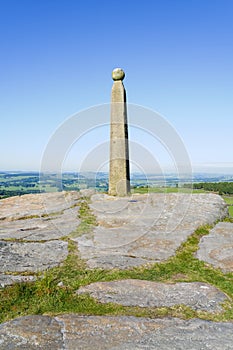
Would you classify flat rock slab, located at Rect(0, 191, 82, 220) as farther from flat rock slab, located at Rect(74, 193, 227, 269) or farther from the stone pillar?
the stone pillar

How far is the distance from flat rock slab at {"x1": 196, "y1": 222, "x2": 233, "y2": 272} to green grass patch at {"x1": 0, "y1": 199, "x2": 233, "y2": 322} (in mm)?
171

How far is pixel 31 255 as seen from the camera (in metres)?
5.65

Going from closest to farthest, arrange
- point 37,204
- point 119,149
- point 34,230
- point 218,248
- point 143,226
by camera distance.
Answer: point 218,248, point 34,230, point 143,226, point 37,204, point 119,149

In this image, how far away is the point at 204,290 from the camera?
4.37 meters

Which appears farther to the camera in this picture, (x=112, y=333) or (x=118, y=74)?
(x=118, y=74)

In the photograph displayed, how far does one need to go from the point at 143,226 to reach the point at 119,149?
5584 millimetres

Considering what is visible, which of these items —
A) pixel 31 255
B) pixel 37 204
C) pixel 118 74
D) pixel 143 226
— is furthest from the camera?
pixel 118 74

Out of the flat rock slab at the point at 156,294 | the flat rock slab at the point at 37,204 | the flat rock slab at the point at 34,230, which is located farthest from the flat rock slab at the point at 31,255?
the flat rock slab at the point at 37,204

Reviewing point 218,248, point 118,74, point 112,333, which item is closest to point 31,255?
point 112,333

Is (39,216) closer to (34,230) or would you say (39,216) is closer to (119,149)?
(34,230)

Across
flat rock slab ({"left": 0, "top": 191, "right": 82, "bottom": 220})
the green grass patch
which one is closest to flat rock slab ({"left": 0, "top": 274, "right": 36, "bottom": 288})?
the green grass patch

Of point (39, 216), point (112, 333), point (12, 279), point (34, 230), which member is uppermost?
point (39, 216)

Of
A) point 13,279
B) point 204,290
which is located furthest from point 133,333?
point 13,279

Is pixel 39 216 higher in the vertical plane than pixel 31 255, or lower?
higher
